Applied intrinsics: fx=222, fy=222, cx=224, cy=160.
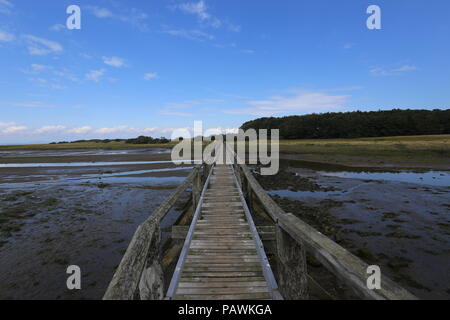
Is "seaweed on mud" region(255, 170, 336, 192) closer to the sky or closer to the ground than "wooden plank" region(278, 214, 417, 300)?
closer to the ground

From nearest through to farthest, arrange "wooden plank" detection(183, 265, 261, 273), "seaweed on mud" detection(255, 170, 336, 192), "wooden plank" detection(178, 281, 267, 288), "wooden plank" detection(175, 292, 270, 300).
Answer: "wooden plank" detection(175, 292, 270, 300)
"wooden plank" detection(178, 281, 267, 288)
"wooden plank" detection(183, 265, 261, 273)
"seaweed on mud" detection(255, 170, 336, 192)

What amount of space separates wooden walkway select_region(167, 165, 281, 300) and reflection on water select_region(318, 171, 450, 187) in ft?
61.7

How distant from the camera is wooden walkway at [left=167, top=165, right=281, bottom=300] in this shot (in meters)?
3.42

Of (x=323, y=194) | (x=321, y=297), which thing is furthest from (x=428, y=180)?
(x=321, y=297)

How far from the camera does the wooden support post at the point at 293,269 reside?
3.27 metres

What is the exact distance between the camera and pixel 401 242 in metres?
8.33

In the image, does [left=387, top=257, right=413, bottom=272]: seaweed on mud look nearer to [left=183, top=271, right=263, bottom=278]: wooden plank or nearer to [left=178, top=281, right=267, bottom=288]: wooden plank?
[left=183, top=271, right=263, bottom=278]: wooden plank

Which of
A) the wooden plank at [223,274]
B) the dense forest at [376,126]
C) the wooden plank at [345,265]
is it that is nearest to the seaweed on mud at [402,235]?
the wooden plank at [223,274]

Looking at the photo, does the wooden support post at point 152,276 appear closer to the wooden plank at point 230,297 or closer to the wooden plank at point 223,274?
the wooden plank at point 230,297

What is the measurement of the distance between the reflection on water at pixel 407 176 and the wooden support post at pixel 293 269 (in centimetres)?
2020

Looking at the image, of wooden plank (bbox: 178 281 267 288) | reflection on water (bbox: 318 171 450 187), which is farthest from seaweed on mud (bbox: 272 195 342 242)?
reflection on water (bbox: 318 171 450 187)

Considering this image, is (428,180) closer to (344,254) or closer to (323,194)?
(323,194)

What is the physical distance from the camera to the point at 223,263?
13.8 ft

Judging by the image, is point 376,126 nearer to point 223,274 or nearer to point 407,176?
point 407,176
